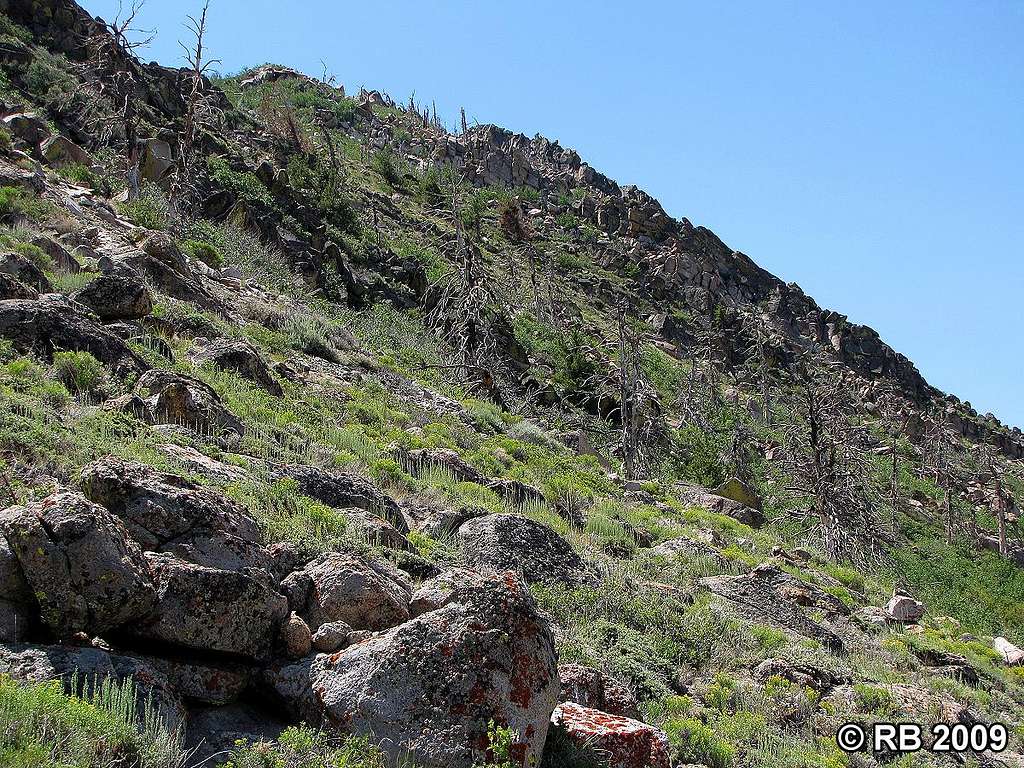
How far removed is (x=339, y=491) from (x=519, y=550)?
1.71 meters

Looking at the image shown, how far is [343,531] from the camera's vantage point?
601 centimetres

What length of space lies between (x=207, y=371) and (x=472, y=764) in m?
7.43

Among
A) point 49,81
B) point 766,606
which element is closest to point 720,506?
point 766,606

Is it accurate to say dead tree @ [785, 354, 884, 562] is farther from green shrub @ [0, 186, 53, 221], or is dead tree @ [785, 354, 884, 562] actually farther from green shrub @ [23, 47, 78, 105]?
green shrub @ [23, 47, 78, 105]

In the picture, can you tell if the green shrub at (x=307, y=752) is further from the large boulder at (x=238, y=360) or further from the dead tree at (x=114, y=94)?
the dead tree at (x=114, y=94)

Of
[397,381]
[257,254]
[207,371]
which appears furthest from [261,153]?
[207,371]

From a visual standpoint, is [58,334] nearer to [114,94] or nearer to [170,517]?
[170,517]

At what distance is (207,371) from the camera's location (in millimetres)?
9992

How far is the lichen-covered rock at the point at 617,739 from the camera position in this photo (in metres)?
4.54

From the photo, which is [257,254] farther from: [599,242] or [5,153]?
[599,242]

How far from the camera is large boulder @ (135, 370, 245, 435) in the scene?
7484mm

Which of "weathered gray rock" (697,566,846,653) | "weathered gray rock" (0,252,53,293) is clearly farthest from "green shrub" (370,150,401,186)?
"weathered gray rock" (697,566,846,653)

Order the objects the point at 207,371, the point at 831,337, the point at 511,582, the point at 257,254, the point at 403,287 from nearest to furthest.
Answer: the point at 511,582, the point at 207,371, the point at 257,254, the point at 403,287, the point at 831,337

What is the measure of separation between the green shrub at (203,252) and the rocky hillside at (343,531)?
55mm
